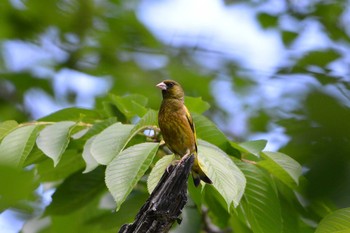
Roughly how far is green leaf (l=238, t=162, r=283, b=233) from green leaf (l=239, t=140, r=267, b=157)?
0.34 feet

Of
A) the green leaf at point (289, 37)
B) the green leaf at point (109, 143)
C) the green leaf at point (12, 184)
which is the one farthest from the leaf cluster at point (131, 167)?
the green leaf at point (289, 37)

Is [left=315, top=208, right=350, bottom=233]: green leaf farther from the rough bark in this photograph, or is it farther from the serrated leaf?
the serrated leaf

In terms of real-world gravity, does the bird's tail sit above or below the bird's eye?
below

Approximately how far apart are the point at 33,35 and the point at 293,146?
4598mm

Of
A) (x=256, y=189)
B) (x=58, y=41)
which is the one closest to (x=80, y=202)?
(x=256, y=189)

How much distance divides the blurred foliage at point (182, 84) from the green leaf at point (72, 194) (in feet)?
0.04

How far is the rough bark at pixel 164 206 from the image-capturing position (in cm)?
185

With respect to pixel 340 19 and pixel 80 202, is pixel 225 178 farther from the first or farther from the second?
pixel 340 19

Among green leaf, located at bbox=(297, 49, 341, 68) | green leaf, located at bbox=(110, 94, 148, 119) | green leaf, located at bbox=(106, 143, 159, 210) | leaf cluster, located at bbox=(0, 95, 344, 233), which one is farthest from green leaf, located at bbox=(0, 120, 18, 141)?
green leaf, located at bbox=(297, 49, 341, 68)

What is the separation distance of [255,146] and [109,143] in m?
0.64

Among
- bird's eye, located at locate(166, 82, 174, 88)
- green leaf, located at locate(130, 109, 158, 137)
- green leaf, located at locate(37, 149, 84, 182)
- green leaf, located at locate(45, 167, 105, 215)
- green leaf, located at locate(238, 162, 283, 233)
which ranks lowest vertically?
green leaf, located at locate(45, 167, 105, 215)

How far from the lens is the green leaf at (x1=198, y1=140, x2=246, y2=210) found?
2.16 metres

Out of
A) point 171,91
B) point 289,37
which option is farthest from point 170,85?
point 289,37

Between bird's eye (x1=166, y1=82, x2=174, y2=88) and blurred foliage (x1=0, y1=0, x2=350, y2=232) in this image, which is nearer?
blurred foliage (x1=0, y1=0, x2=350, y2=232)
